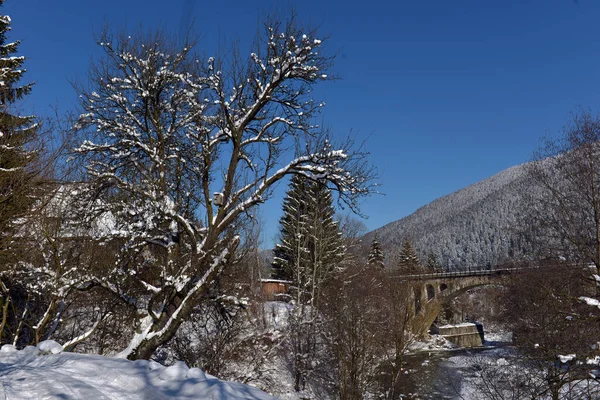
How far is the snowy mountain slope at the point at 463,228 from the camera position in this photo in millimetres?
116275

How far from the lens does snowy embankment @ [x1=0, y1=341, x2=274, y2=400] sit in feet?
12.3

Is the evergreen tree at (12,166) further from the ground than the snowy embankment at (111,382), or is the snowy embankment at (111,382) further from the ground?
the evergreen tree at (12,166)

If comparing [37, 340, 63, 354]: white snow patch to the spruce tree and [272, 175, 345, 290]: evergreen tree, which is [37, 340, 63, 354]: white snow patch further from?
the spruce tree

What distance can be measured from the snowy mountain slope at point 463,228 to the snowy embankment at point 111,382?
91.0 meters

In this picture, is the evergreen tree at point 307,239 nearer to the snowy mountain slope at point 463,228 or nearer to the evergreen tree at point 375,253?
the evergreen tree at point 375,253

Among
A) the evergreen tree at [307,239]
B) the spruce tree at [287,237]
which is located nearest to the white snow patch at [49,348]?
the evergreen tree at [307,239]

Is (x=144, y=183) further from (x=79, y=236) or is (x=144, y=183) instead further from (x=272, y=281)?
(x=272, y=281)

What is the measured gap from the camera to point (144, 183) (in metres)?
8.59

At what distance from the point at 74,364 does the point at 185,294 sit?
3.44m

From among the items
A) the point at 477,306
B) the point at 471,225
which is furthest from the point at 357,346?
the point at 471,225

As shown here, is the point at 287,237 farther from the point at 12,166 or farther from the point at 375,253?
the point at 12,166

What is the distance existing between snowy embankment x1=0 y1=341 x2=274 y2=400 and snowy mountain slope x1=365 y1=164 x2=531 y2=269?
299 feet

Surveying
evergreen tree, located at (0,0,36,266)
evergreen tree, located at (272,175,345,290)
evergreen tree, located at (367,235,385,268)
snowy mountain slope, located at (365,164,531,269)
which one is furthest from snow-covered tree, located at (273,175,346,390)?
snowy mountain slope, located at (365,164,531,269)

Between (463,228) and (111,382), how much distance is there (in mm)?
143039
